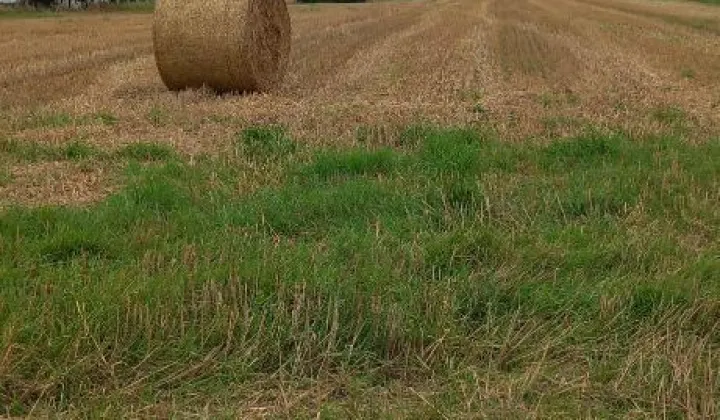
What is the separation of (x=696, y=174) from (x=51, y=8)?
40.5 metres

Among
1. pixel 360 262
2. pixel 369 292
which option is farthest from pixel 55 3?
pixel 369 292

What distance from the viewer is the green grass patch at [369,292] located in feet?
11.5

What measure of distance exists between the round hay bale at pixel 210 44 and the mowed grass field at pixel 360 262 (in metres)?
1.55

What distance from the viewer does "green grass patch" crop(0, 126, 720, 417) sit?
11.5 ft

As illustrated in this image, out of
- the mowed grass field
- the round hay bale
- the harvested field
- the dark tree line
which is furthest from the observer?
the dark tree line

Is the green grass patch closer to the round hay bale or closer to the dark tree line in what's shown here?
the round hay bale

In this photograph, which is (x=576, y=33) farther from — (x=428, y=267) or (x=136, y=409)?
(x=136, y=409)

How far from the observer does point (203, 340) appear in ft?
12.4

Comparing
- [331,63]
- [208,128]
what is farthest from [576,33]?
[208,128]

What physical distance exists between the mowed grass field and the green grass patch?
15mm

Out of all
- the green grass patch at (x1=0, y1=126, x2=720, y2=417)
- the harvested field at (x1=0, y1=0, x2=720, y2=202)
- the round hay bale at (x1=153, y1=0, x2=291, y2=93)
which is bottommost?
the green grass patch at (x1=0, y1=126, x2=720, y2=417)

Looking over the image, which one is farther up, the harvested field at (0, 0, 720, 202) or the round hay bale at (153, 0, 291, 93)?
the round hay bale at (153, 0, 291, 93)

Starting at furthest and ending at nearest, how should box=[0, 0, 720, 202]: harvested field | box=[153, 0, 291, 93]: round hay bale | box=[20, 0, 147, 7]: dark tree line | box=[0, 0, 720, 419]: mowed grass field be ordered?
box=[20, 0, 147, 7]: dark tree line < box=[153, 0, 291, 93]: round hay bale < box=[0, 0, 720, 202]: harvested field < box=[0, 0, 720, 419]: mowed grass field

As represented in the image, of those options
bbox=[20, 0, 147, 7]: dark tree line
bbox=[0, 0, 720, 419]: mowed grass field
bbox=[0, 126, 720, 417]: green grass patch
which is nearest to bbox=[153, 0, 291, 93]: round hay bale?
bbox=[0, 0, 720, 419]: mowed grass field
